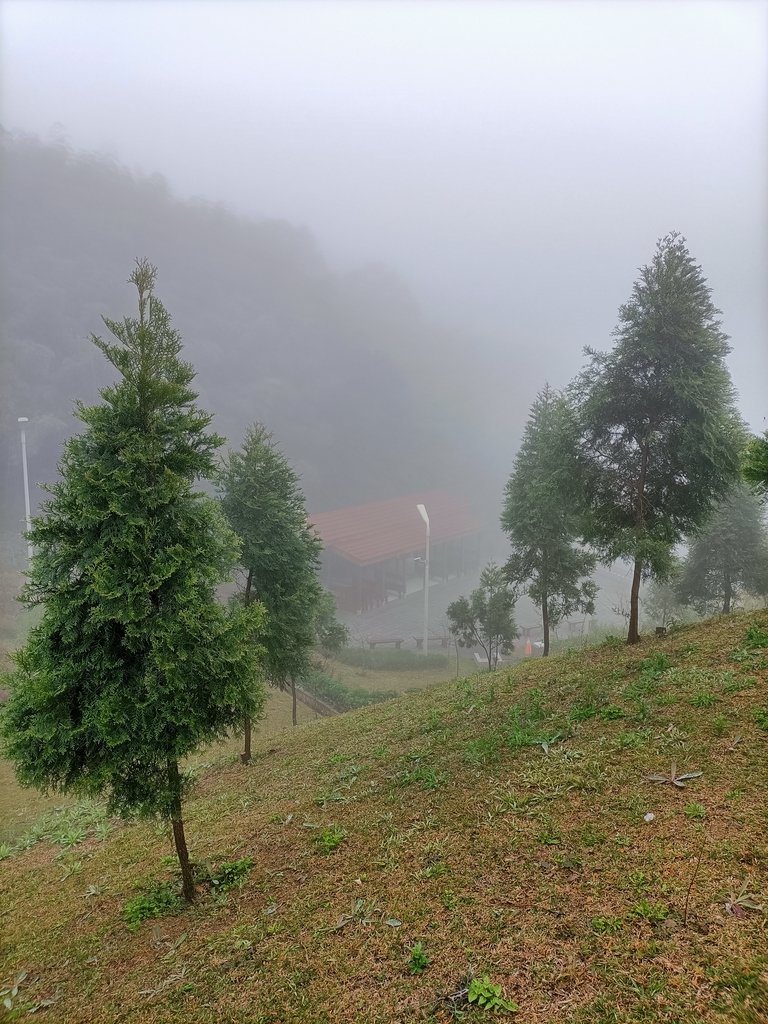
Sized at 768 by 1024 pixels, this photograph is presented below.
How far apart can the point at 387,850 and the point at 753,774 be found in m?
4.97

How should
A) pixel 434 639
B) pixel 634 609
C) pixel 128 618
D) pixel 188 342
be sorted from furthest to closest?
pixel 188 342 < pixel 434 639 < pixel 634 609 < pixel 128 618

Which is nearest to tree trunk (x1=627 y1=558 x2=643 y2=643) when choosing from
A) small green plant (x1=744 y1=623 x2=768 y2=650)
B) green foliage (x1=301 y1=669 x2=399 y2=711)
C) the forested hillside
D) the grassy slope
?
the grassy slope

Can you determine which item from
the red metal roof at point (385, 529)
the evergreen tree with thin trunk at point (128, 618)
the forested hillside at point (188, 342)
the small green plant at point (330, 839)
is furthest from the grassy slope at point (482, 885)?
the forested hillside at point (188, 342)

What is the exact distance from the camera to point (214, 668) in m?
6.58

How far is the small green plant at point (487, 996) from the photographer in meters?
4.21

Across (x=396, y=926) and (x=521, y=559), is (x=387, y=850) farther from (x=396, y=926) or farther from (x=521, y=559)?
(x=521, y=559)

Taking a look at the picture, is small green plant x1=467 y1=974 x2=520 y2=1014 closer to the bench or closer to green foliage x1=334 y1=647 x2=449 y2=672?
green foliage x1=334 y1=647 x2=449 y2=672

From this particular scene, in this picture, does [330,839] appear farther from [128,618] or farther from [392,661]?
[392,661]

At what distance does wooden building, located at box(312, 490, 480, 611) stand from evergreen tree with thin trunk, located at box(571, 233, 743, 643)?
39.4 metres

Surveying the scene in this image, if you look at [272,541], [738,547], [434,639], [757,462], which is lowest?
[434,639]

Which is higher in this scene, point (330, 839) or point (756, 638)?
point (756, 638)

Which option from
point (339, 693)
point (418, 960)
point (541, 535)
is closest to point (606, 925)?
point (418, 960)

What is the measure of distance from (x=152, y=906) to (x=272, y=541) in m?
9.64

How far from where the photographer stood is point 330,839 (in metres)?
7.71
